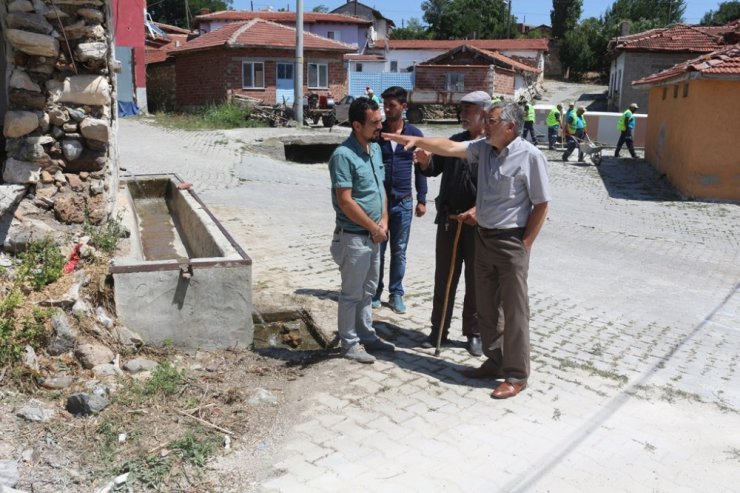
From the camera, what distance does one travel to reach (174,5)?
65.7 metres

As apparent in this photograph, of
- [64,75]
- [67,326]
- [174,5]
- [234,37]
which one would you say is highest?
[174,5]

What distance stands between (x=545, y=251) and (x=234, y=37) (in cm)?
2200

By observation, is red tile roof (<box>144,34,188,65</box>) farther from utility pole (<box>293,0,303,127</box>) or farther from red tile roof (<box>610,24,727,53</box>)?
red tile roof (<box>610,24,727,53</box>)

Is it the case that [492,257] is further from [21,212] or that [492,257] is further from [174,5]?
[174,5]

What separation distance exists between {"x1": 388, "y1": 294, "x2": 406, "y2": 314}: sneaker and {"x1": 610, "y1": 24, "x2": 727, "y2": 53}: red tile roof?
2652cm

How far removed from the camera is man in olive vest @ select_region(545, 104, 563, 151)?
2294cm

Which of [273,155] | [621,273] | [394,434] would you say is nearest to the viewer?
[394,434]

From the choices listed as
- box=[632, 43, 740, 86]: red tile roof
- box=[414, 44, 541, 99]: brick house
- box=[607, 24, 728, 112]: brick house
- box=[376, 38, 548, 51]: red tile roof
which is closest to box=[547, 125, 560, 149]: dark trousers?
box=[632, 43, 740, 86]: red tile roof

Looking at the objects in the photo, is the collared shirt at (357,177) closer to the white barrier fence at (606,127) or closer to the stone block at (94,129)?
the stone block at (94,129)

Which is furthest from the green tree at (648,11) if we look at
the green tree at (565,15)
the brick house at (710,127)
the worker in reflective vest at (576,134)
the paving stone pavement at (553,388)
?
the paving stone pavement at (553,388)

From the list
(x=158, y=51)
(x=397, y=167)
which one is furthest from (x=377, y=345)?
(x=158, y=51)

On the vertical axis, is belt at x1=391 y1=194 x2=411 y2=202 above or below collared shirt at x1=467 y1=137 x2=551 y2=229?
below

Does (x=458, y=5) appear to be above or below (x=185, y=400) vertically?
above

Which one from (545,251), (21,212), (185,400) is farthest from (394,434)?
(545,251)
